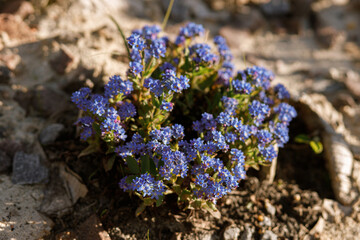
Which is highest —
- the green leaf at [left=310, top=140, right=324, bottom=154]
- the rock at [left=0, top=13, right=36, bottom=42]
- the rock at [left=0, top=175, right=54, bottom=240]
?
the rock at [left=0, top=13, right=36, bottom=42]

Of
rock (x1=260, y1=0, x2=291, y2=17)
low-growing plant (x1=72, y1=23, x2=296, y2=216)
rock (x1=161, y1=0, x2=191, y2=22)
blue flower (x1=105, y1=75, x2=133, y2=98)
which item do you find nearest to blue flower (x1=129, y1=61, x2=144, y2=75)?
low-growing plant (x1=72, y1=23, x2=296, y2=216)

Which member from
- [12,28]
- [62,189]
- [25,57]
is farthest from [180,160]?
[12,28]

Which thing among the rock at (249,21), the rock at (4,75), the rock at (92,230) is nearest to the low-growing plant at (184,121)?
the rock at (92,230)

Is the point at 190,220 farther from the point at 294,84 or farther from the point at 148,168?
the point at 294,84

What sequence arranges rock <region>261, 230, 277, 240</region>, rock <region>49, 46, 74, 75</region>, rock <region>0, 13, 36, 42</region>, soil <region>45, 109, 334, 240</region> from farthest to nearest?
rock <region>0, 13, 36, 42</region> < rock <region>49, 46, 74, 75</region> < rock <region>261, 230, 277, 240</region> < soil <region>45, 109, 334, 240</region>

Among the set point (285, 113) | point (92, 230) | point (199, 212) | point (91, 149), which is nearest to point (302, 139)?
point (285, 113)

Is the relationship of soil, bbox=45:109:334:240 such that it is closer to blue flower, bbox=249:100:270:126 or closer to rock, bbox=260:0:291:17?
blue flower, bbox=249:100:270:126
